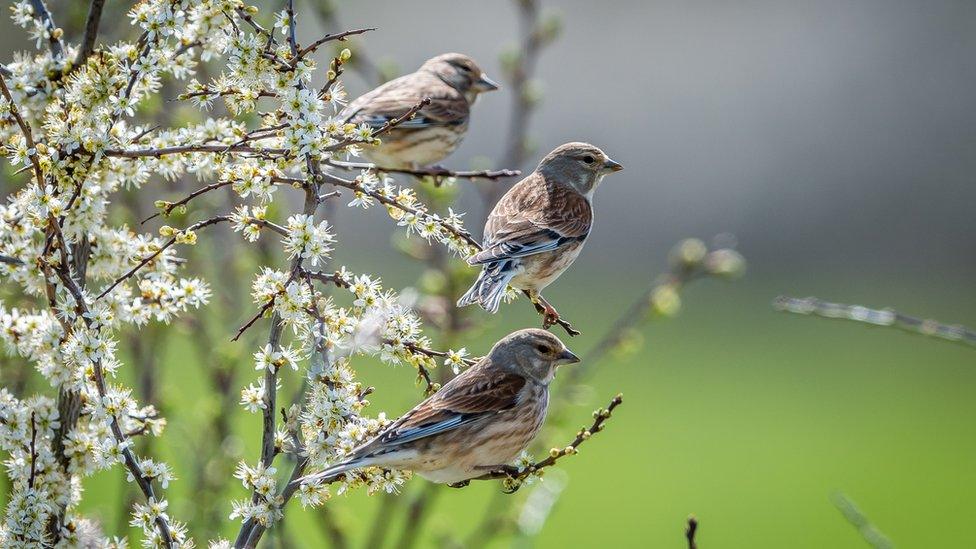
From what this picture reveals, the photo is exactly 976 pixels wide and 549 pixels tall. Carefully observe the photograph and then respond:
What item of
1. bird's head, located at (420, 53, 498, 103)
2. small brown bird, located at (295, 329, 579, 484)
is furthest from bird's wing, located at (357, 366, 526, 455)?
bird's head, located at (420, 53, 498, 103)

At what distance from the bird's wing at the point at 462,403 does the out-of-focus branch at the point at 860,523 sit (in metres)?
1.11

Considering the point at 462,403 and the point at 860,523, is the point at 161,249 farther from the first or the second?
the point at 860,523

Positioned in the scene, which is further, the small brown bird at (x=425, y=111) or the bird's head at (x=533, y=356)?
the small brown bird at (x=425, y=111)

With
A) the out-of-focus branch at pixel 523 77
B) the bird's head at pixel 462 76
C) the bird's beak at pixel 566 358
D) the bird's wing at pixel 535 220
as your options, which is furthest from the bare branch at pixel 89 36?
the bird's head at pixel 462 76

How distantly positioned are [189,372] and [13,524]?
1161cm

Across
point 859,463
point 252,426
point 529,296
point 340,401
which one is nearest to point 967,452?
point 859,463

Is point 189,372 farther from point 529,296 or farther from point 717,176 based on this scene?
point 529,296

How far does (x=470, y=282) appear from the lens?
17.0 ft

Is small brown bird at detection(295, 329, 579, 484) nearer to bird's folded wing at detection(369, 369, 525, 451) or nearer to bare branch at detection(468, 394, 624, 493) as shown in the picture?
bird's folded wing at detection(369, 369, 525, 451)

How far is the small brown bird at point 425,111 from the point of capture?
5.48 meters

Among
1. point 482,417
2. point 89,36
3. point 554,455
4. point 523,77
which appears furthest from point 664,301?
point 89,36

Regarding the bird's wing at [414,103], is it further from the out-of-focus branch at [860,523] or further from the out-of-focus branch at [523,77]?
the out-of-focus branch at [860,523]

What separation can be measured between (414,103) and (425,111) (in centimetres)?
6

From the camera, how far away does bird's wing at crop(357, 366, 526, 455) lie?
3461 millimetres
